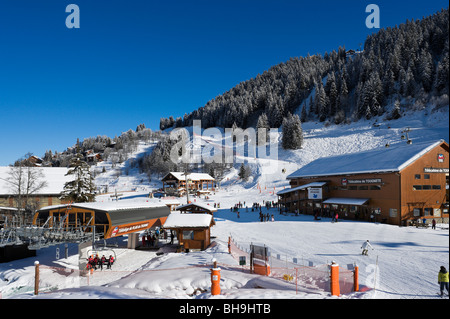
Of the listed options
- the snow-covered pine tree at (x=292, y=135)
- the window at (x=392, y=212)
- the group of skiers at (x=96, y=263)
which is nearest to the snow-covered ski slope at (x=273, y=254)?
the group of skiers at (x=96, y=263)

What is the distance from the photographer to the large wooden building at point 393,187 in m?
27.1

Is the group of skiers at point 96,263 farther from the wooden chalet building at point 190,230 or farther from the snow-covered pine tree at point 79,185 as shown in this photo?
the snow-covered pine tree at point 79,185

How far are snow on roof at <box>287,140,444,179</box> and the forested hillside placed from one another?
138 ft

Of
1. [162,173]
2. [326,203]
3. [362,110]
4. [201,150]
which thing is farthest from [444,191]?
[201,150]

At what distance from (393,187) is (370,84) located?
67562 mm

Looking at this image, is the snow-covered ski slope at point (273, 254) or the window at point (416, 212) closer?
the snow-covered ski slope at point (273, 254)

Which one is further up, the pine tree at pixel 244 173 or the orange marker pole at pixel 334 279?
the pine tree at pixel 244 173

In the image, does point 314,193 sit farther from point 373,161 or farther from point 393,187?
point 393,187

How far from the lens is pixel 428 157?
1105 inches

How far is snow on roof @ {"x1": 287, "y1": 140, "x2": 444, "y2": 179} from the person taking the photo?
27922mm

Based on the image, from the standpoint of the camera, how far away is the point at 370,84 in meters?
82.6

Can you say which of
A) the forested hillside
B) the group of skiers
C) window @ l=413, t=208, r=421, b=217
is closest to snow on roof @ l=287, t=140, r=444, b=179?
window @ l=413, t=208, r=421, b=217

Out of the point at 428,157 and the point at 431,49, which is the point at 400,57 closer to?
the point at 431,49
